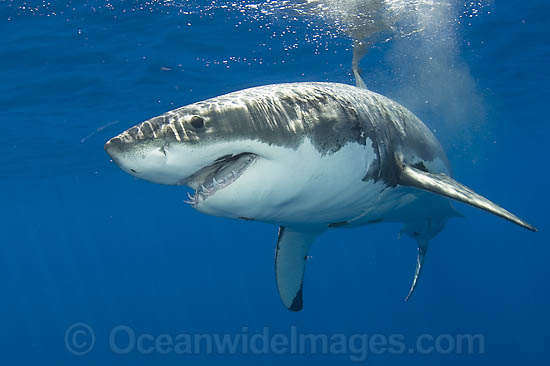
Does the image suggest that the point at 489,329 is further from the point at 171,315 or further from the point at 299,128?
the point at 299,128

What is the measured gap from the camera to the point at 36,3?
9.78 meters

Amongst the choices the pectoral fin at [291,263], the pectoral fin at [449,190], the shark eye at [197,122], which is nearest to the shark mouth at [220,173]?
the shark eye at [197,122]

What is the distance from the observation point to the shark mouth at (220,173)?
2607 mm

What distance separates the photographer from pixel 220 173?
103 inches

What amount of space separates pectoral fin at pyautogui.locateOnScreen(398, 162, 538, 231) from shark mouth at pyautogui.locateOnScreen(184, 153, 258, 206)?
1.74 metres

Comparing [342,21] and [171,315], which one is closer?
[342,21]

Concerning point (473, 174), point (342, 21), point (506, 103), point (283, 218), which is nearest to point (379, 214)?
point (283, 218)

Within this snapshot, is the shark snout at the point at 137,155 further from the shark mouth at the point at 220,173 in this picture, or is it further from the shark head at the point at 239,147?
the shark mouth at the point at 220,173

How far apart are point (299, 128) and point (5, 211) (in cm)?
4769

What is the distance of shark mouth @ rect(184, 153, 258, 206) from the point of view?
2607 mm

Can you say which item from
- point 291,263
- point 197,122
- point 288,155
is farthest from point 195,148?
point 291,263

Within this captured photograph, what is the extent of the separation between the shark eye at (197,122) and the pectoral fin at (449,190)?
2.13 m

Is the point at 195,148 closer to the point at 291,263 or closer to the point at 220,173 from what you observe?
the point at 220,173

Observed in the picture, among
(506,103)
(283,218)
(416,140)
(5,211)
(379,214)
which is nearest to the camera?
(283,218)
